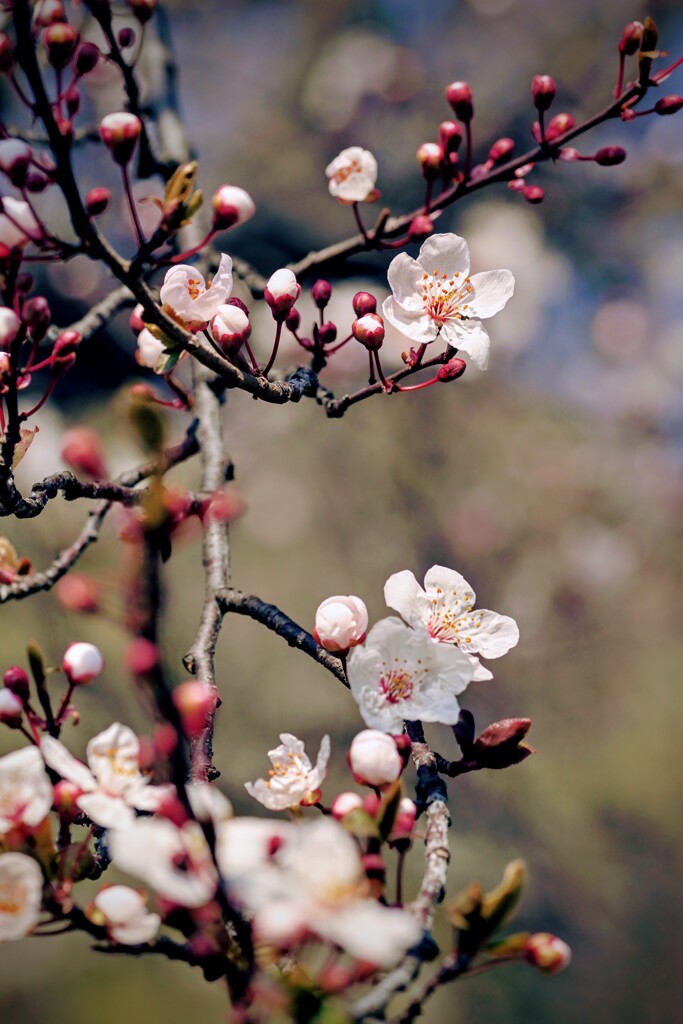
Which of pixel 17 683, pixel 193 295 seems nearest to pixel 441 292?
pixel 193 295

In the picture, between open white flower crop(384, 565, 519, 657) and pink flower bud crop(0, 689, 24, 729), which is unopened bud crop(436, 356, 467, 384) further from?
pink flower bud crop(0, 689, 24, 729)

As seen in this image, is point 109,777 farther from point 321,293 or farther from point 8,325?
point 321,293

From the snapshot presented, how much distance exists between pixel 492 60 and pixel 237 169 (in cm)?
75

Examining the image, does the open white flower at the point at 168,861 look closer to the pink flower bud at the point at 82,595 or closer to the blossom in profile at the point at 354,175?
the pink flower bud at the point at 82,595

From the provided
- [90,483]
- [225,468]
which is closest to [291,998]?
[90,483]

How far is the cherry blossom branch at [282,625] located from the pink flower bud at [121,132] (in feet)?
1.15

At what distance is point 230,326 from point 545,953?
0.44 metres

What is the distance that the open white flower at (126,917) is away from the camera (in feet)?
1.24

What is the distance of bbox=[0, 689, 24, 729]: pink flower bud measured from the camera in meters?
0.47

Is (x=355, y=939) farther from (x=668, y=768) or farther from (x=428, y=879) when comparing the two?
(x=668, y=768)

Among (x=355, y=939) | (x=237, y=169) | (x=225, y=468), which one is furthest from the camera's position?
(x=237, y=169)

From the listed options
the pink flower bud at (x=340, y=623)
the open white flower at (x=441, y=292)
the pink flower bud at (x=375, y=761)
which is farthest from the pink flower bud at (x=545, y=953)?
the open white flower at (x=441, y=292)

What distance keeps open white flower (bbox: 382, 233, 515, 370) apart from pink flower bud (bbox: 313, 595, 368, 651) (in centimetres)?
25

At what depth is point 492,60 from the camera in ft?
6.61
